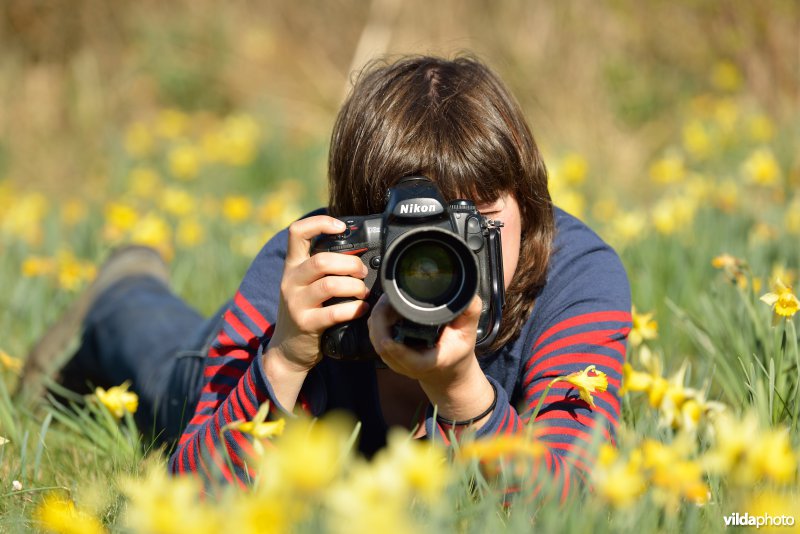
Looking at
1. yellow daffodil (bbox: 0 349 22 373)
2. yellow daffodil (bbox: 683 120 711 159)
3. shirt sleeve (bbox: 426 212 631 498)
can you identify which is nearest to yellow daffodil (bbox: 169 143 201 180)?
yellow daffodil (bbox: 0 349 22 373)

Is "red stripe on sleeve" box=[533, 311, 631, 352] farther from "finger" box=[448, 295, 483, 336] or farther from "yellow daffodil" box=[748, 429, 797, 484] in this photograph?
"yellow daffodil" box=[748, 429, 797, 484]

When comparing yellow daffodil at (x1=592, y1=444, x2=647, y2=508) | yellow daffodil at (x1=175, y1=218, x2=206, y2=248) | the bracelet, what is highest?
yellow daffodil at (x1=175, y1=218, x2=206, y2=248)

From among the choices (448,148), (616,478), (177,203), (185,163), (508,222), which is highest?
(185,163)

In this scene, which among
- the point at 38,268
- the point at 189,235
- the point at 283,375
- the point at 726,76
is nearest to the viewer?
the point at 283,375

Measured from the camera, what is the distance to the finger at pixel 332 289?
1269 mm

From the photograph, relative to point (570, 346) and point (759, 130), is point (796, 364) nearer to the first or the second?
point (570, 346)

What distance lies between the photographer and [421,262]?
44.4 inches

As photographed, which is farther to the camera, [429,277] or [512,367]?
[512,367]

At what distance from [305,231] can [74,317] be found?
1.27 metres

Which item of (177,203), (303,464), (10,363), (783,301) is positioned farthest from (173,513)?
(177,203)

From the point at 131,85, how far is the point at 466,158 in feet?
17.1

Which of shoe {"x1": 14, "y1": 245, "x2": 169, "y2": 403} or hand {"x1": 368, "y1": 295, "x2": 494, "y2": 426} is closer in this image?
hand {"x1": 368, "y1": 295, "x2": 494, "y2": 426}

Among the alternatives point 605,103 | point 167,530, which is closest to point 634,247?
point 167,530

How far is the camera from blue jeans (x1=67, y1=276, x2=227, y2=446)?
6.60 ft
